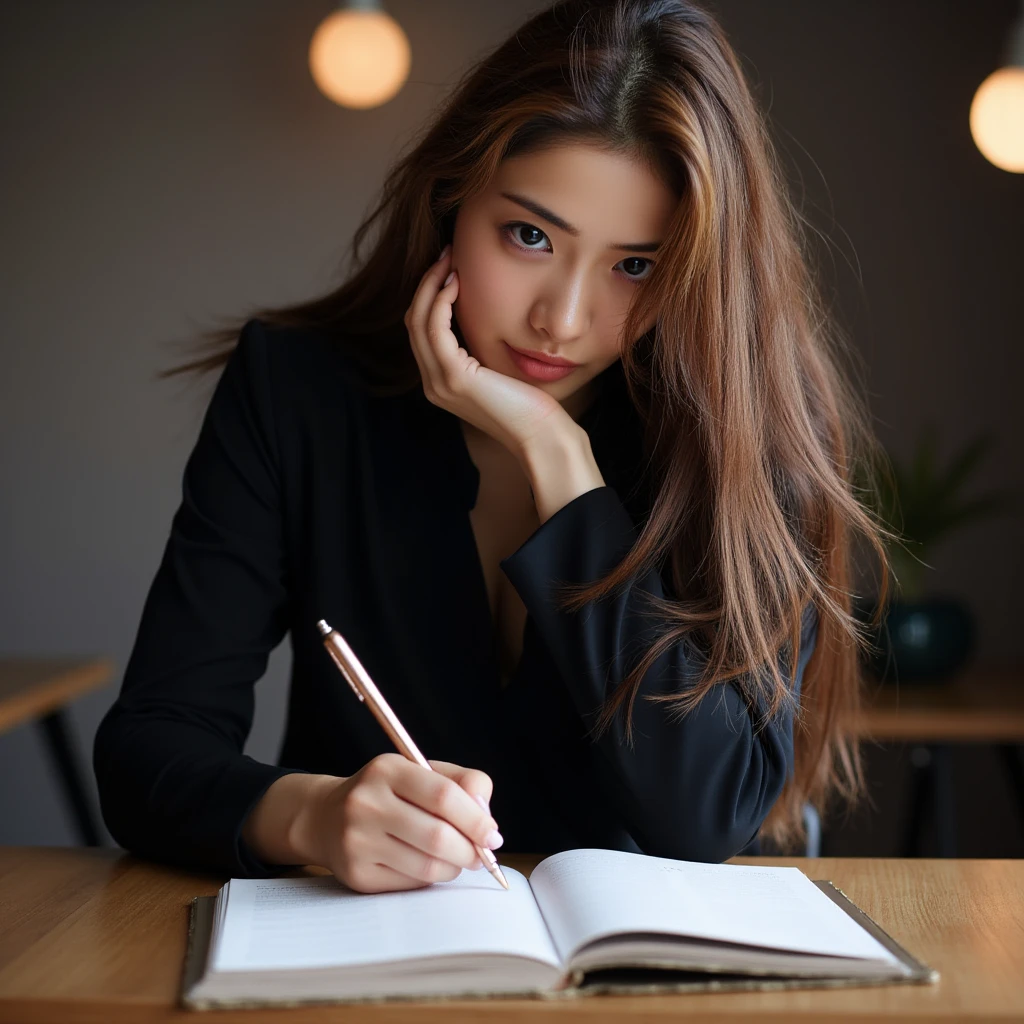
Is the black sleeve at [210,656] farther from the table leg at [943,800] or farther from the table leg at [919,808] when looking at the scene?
the table leg at [919,808]

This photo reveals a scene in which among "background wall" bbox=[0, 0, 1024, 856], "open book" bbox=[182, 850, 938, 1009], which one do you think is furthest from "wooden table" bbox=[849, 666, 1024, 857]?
"open book" bbox=[182, 850, 938, 1009]

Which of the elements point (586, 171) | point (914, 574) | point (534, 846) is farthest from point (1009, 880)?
point (914, 574)

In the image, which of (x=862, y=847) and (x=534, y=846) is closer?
(x=534, y=846)

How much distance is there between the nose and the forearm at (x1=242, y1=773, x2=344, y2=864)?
1.61ft

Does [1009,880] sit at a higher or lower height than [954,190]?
lower

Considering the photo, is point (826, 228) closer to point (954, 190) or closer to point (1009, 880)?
point (954, 190)

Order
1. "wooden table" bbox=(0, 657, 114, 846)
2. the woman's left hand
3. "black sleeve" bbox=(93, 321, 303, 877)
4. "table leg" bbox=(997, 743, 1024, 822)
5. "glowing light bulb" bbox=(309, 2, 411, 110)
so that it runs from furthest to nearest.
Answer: "glowing light bulb" bbox=(309, 2, 411, 110) → "table leg" bbox=(997, 743, 1024, 822) → "wooden table" bbox=(0, 657, 114, 846) → the woman's left hand → "black sleeve" bbox=(93, 321, 303, 877)

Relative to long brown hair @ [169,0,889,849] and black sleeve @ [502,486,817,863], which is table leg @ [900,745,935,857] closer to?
long brown hair @ [169,0,889,849]

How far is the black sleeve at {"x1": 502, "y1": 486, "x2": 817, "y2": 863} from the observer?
108 cm

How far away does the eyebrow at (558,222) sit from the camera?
115 centimetres

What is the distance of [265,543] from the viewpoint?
1313 millimetres

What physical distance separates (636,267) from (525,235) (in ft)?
0.38

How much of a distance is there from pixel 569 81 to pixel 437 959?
83 cm

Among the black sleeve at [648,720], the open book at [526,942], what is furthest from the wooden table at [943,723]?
the open book at [526,942]
